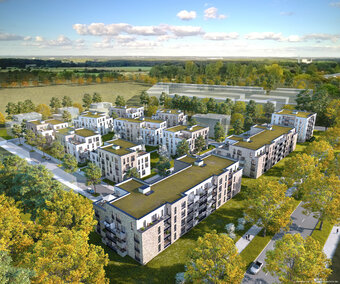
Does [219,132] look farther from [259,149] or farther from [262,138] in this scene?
[259,149]

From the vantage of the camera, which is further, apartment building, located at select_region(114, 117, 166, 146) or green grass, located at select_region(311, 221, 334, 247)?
apartment building, located at select_region(114, 117, 166, 146)

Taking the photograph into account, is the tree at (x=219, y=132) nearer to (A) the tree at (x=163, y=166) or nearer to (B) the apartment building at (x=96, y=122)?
(A) the tree at (x=163, y=166)

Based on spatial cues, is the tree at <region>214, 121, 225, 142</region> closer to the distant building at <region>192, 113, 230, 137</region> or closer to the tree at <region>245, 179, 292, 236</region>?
the distant building at <region>192, 113, 230, 137</region>

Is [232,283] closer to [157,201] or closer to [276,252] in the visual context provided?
[276,252]

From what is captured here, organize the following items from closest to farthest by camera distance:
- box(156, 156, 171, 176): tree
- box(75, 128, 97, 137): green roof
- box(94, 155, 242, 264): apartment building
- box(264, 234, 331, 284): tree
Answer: box(264, 234, 331, 284): tree
box(94, 155, 242, 264): apartment building
box(156, 156, 171, 176): tree
box(75, 128, 97, 137): green roof

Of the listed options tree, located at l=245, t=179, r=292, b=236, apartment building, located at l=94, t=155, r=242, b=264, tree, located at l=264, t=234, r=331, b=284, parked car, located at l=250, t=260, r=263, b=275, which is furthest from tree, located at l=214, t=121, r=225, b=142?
tree, located at l=264, t=234, r=331, b=284

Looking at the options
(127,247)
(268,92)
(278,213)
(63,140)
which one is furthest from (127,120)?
(268,92)

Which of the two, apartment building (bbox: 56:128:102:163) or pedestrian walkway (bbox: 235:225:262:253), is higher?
apartment building (bbox: 56:128:102:163)
